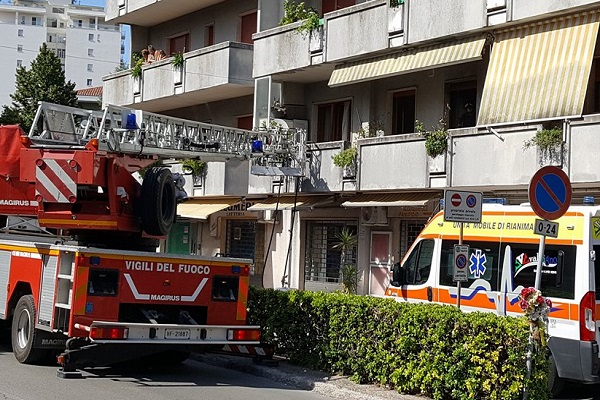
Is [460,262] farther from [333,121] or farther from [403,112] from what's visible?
[333,121]

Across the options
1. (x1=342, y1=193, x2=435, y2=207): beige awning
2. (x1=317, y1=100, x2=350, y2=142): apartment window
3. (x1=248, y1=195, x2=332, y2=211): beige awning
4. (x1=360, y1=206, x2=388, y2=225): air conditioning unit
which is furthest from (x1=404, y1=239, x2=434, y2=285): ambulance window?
(x1=317, y1=100, x2=350, y2=142): apartment window

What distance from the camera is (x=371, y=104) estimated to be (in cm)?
2231

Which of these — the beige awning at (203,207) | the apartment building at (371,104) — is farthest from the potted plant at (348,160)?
the beige awning at (203,207)

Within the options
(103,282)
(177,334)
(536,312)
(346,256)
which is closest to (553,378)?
(536,312)

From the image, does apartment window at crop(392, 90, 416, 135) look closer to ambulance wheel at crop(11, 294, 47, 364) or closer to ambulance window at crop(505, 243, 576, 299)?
ambulance window at crop(505, 243, 576, 299)

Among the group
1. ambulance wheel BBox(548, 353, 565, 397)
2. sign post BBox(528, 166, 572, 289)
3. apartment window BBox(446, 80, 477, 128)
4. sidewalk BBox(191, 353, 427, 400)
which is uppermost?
apartment window BBox(446, 80, 477, 128)

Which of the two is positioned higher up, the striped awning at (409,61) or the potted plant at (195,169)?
the striped awning at (409,61)

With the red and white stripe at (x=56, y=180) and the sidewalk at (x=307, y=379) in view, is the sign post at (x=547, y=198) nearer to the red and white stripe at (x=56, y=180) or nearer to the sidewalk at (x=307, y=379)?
the sidewalk at (x=307, y=379)

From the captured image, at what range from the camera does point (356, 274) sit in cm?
2206

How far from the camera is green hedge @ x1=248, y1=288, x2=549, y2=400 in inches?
402

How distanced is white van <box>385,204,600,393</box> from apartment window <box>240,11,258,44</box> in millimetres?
14476

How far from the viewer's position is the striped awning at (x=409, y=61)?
18.2m

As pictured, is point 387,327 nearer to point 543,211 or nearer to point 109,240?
point 543,211

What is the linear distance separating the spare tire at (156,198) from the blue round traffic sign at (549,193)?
5.28 meters
